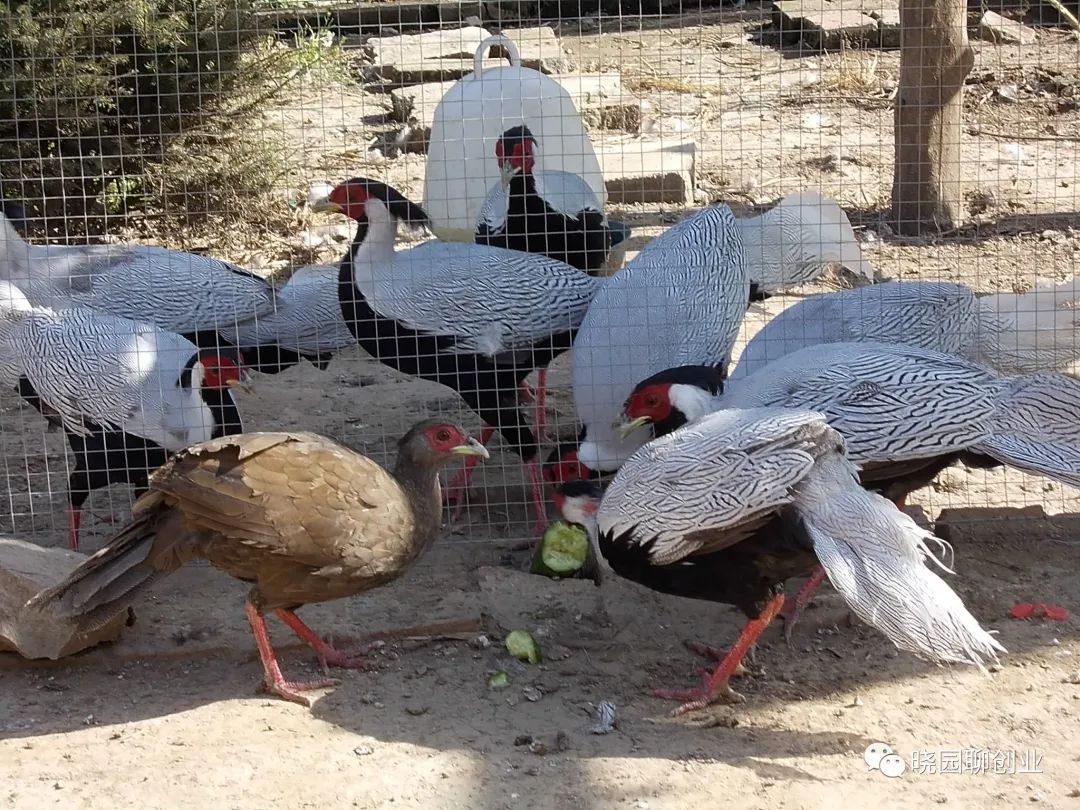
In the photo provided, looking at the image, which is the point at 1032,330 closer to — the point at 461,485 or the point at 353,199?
the point at 461,485

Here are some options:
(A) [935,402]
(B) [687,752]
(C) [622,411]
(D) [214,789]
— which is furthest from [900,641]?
(D) [214,789]

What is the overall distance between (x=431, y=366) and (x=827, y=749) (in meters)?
2.43

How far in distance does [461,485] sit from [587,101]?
5.91m

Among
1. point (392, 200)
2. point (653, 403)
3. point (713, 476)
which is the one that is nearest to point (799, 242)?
point (653, 403)

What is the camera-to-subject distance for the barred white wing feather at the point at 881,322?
5039 millimetres

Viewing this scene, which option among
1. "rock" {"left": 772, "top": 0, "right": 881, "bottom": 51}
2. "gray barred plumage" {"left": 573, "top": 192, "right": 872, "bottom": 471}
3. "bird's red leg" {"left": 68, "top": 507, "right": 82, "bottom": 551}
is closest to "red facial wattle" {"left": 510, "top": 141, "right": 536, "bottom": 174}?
"gray barred plumage" {"left": 573, "top": 192, "right": 872, "bottom": 471}

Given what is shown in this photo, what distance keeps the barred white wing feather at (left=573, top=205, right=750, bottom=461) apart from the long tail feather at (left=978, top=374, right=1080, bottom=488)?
3.89 feet

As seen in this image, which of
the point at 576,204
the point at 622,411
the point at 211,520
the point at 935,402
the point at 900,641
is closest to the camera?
the point at 900,641

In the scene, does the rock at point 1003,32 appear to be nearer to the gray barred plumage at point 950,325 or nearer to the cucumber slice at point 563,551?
the gray barred plumage at point 950,325

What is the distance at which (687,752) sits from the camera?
364cm

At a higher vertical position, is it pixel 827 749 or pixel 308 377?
pixel 308 377

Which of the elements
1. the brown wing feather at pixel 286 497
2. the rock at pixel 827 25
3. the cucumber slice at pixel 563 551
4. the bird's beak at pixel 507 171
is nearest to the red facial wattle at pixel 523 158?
the bird's beak at pixel 507 171

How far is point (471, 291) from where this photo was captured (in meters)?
5.34

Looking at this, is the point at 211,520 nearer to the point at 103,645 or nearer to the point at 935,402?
the point at 103,645
